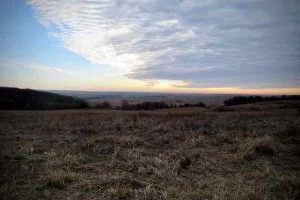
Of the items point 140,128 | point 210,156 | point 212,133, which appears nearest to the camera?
point 210,156

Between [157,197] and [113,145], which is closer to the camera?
[157,197]

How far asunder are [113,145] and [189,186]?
4286 millimetres

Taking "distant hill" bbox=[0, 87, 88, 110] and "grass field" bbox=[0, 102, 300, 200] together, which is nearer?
"grass field" bbox=[0, 102, 300, 200]

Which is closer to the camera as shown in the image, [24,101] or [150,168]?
[150,168]

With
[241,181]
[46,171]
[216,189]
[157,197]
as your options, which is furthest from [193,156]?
[46,171]

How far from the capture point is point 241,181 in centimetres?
639

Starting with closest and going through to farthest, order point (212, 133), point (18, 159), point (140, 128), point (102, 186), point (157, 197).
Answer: point (157, 197) → point (102, 186) → point (18, 159) → point (212, 133) → point (140, 128)

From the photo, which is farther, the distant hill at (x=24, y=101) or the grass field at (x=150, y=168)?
the distant hill at (x=24, y=101)

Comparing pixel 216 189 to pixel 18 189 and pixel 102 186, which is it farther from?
pixel 18 189

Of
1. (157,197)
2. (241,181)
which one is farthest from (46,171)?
(241,181)

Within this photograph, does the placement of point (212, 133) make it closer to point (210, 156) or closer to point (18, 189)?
point (210, 156)

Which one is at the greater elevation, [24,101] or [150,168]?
[24,101]

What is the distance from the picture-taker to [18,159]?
7.96 m

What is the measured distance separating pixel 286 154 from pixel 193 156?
3.06m
